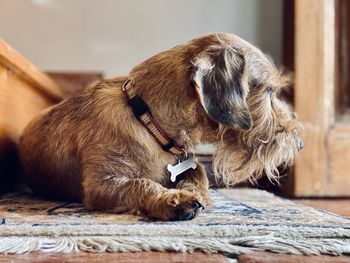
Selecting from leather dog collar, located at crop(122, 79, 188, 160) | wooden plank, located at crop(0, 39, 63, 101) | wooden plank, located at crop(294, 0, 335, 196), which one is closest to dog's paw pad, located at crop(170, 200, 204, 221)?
leather dog collar, located at crop(122, 79, 188, 160)

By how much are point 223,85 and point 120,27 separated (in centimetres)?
177

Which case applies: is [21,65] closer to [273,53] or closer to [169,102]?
[169,102]

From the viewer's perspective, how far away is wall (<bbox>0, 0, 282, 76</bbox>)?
3.20m

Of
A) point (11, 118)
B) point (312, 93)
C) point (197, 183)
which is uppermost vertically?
point (312, 93)

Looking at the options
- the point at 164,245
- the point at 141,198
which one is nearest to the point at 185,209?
the point at 141,198

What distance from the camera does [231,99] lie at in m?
1.62

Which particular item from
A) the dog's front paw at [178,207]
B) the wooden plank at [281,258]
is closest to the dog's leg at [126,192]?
the dog's front paw at [178,207]

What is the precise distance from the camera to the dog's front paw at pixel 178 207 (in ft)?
4.85

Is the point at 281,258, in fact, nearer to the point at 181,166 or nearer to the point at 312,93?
the point at 181,166

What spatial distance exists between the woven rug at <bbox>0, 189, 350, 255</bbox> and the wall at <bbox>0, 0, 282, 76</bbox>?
5.33ft

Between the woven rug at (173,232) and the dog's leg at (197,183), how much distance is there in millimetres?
99

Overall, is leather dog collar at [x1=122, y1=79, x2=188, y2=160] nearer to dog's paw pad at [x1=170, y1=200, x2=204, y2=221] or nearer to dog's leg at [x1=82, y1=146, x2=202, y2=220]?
dog's leg at [x1=82, y1=146, x2=202, y2=220]

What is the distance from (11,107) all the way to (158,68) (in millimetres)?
874

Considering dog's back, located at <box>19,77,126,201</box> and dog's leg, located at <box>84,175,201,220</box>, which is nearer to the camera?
dog's leg, located at <box>84,175,201,220</box>
